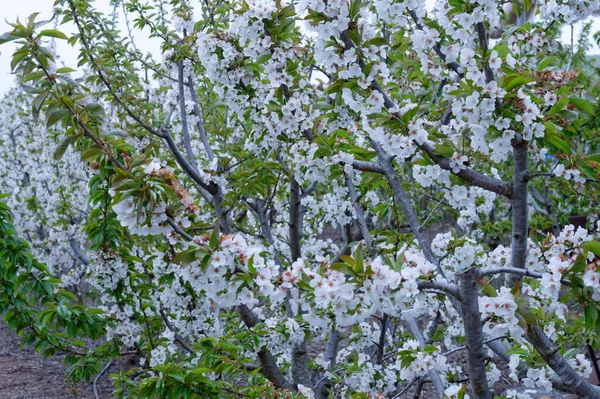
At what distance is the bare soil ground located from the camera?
5.49 m

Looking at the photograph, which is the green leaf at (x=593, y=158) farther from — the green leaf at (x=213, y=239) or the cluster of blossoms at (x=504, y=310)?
the green leaf at (x=213, y=239)

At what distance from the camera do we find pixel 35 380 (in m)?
5.91

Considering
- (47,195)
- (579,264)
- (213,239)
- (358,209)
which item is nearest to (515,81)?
(579,264)

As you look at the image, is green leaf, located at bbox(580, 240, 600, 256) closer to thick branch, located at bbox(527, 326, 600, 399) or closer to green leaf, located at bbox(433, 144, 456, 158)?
thick branch, located at bbox(527, 326, 600, 399)

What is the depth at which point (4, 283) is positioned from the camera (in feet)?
9.87

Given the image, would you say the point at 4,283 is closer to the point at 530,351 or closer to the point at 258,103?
the point at 258,103

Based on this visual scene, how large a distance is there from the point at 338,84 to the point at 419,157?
463mm

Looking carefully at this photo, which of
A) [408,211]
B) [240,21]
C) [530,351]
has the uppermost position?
[240,21]

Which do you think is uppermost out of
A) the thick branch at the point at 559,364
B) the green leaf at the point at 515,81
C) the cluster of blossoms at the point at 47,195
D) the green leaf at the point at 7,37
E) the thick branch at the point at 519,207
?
the cluster of blossoms at the point at 47,195

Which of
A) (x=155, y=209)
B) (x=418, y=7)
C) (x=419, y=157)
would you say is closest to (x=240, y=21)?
(x=418, y=7)

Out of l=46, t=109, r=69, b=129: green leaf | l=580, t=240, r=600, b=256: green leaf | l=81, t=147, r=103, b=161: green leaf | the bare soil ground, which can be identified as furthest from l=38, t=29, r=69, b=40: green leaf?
the bare soil ground

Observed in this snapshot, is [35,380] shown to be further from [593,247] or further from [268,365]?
[593,247]

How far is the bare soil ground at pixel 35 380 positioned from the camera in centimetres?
549

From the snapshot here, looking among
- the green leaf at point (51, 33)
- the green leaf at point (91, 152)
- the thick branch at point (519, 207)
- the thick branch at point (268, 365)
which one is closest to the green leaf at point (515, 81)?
the thick branch at point (519, 207)
